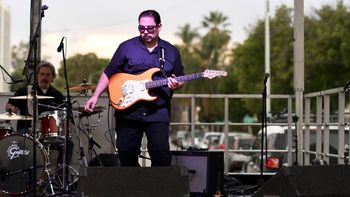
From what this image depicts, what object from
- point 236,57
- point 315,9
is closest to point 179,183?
point 315,9

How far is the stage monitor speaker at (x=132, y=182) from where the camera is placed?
628 centimetres

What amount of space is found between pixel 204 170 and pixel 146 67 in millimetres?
2551

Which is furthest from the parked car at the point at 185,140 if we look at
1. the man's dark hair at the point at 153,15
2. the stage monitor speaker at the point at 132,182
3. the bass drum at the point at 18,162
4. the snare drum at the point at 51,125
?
the stage monitor speaker at the point at 132,182

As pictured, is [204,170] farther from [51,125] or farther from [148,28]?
[148,28]

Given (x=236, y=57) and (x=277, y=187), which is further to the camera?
(x=236, y=57)

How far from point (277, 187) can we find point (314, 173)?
362 millimetres

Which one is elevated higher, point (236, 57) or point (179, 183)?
point (236, 57)

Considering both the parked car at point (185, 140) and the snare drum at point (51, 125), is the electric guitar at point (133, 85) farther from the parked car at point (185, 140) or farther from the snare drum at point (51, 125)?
the parked car at point (185, 140)

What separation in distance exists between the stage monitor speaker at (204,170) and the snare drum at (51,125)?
A: 57.9 inches

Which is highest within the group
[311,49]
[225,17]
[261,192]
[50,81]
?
[225,17]

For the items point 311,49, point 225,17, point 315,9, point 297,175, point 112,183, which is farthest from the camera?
point 225,17

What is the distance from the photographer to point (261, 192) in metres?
6.91

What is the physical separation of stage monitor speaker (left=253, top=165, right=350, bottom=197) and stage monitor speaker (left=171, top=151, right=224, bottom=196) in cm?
248

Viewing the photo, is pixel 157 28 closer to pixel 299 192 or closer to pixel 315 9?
pixel 299 192
